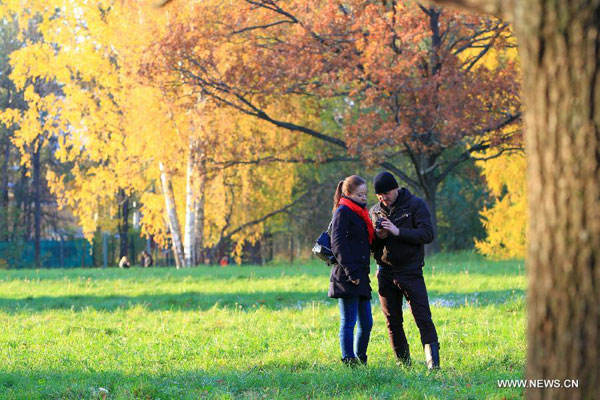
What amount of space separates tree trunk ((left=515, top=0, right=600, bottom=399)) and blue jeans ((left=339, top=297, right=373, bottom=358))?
453 cm

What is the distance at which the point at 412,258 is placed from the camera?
780 centimetres

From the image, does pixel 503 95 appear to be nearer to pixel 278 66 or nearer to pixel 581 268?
pixel 278 66

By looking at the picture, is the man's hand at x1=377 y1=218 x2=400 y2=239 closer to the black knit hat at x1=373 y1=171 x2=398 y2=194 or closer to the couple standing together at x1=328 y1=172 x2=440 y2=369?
the couple standing together at x1=328 y1=172 x2=440 y2=369

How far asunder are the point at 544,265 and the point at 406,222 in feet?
14.7

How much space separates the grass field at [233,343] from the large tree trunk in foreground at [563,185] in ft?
11.2

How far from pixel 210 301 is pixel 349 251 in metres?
7.51

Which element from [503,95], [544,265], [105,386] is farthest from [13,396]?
[503,95]

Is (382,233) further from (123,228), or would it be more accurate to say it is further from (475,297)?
(123,228)

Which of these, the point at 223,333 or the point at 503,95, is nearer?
the point at 223,333

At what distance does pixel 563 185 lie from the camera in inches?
131

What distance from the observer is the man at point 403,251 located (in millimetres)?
7738

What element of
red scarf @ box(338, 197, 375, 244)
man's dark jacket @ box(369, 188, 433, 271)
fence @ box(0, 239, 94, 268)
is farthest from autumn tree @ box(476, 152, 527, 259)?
fence @ box(0, 239, 94, 268)

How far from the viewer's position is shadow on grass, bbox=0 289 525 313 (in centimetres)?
1391

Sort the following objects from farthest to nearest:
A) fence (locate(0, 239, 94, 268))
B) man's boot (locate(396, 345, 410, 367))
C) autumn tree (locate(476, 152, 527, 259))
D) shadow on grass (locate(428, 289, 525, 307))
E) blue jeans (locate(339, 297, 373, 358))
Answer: fence (locate(0, 239, 94, 268))
autumn tree (locate(476, 152, 527, 259))
shadow on grass (locate(428, 289, 525, 307))
man's boot (locate(396, 345, 410, 367))
blue jeans (locate(339, 297, 373, 358))
